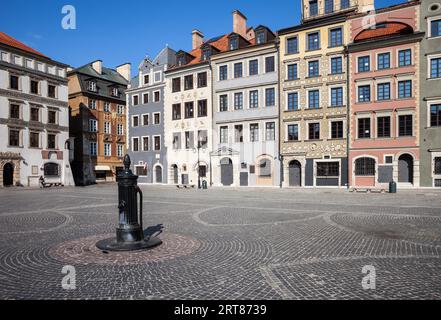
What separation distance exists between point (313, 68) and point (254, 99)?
6.95m

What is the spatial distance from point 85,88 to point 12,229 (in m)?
39.6

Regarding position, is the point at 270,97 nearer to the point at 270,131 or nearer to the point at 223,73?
the point at 270,131

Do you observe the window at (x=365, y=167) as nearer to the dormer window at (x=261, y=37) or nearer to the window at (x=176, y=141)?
the dormer window at (x=261, y=37)

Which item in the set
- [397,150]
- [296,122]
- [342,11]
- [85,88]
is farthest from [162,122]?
[397,150]

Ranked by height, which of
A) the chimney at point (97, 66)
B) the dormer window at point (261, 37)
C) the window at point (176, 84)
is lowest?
the window at point (176, 84)

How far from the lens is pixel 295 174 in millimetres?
33281

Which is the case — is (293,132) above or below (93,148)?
above

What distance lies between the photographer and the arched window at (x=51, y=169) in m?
38.8

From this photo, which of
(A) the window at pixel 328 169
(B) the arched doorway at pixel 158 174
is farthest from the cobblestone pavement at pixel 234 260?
(B) the arched doorway at pixel 158 174

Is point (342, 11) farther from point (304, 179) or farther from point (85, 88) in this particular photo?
point (85, 88)

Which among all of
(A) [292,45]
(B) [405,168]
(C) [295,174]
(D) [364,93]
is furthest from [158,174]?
(B) [405,168]

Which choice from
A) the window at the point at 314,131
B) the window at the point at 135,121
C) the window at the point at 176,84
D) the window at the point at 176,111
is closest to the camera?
the window at the point at 314,131

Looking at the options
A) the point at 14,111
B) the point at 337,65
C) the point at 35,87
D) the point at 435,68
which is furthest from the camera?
the point at 35,87

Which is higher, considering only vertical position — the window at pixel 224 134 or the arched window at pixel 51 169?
the window at pixel 224 134
